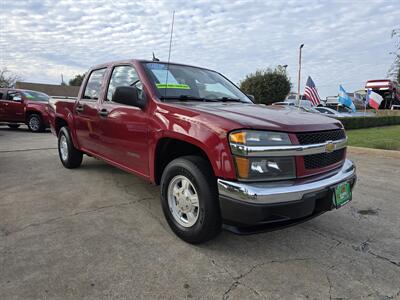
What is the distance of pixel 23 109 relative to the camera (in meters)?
12.4

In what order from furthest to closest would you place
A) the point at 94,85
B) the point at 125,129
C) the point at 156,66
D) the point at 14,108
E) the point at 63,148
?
the point at 14,108 → the point at 63,148 → the point at 94,85 → the point at 156,66 → the point at 125,129

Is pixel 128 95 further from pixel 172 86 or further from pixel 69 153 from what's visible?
pixel 69 153

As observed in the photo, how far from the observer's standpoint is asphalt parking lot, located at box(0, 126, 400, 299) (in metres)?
2.41

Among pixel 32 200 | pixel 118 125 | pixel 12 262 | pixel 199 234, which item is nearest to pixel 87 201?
pixel 32 200

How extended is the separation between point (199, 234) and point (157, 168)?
0.92m

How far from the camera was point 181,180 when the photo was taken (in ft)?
10.2

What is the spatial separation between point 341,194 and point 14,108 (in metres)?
12.7

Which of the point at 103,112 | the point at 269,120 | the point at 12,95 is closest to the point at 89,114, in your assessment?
the point at 103,112

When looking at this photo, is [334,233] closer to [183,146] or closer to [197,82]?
[183,146]

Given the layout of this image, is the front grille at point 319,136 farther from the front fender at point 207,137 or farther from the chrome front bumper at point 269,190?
the front fender at point 207,137

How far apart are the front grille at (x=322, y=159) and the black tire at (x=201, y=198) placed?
31.6 inches

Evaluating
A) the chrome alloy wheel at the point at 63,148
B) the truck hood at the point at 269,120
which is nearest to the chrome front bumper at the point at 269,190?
the truck hood at the point at 269,120

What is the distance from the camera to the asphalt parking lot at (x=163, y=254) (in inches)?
94.9

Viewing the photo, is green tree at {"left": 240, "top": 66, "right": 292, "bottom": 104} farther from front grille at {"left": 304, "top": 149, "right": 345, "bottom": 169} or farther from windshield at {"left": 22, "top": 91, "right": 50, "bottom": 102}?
front grille at {"left": 304, "top": 149, "right": 345, "bottom": 169}
